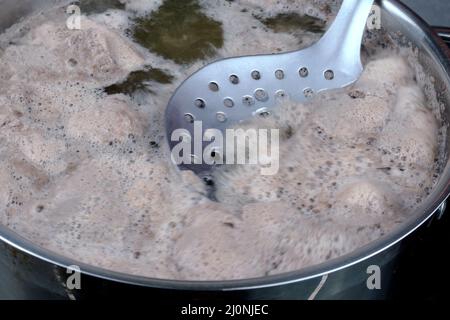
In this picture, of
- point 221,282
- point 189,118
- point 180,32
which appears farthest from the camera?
point 180,32

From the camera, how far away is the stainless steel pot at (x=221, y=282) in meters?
0.68

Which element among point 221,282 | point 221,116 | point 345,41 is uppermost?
point 345,41

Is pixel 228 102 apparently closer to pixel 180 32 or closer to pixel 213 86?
pixel 213 86

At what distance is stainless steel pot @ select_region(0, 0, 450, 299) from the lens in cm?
68

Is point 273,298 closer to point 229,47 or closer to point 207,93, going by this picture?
point 207,93

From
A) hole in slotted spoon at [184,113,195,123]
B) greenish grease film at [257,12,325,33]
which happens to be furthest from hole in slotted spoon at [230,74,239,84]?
greenish grease film at [257,12,325,33]

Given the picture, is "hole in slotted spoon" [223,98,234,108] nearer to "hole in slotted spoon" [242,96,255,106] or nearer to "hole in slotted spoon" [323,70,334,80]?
"hole in slotted spoon" [242,96,255,106]

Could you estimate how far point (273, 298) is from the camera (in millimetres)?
709

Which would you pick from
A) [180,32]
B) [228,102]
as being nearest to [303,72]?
[228,102]

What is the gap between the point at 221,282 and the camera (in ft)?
2.24

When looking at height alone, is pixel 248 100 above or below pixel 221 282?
above

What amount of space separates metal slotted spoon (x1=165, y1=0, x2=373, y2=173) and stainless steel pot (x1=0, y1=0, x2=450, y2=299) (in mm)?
350

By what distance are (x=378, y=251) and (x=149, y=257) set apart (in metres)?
0.31

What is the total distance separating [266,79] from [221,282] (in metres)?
0.52
